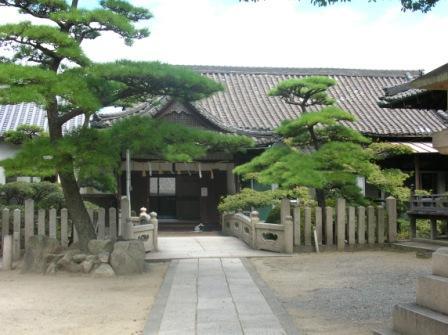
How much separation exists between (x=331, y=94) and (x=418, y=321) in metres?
19.4

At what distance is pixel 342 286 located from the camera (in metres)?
8.82

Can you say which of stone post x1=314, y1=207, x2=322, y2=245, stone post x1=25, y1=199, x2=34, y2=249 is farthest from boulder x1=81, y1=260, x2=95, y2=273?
stone post x1=314, y1=207, x2=322, y2=245

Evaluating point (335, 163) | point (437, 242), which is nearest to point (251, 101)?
point (335, 163)

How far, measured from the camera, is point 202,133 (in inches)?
415

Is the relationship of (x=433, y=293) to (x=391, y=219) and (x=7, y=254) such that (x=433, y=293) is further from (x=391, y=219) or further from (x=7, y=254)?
(x=391, y=219)

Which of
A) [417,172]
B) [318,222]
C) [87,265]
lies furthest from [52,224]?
[417,172]

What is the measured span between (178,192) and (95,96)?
1060 centimetres

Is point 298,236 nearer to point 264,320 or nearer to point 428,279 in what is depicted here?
point 264,320

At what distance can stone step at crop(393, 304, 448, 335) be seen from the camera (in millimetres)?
4613

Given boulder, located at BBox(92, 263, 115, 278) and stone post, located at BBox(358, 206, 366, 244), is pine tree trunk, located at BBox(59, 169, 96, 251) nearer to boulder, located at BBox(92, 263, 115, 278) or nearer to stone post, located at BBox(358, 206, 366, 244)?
boulder, located at BBox(92, 263, 115, 278)

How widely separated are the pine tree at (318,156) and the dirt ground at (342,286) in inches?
69.7

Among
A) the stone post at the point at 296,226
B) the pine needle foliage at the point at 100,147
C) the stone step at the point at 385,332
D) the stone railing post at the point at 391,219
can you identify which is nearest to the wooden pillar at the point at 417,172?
the stone railing post at the point at 391,219

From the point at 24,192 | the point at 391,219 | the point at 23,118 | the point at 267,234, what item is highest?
the point at 23,118

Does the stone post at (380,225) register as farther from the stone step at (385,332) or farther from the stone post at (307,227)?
the stone step at (385,332)
